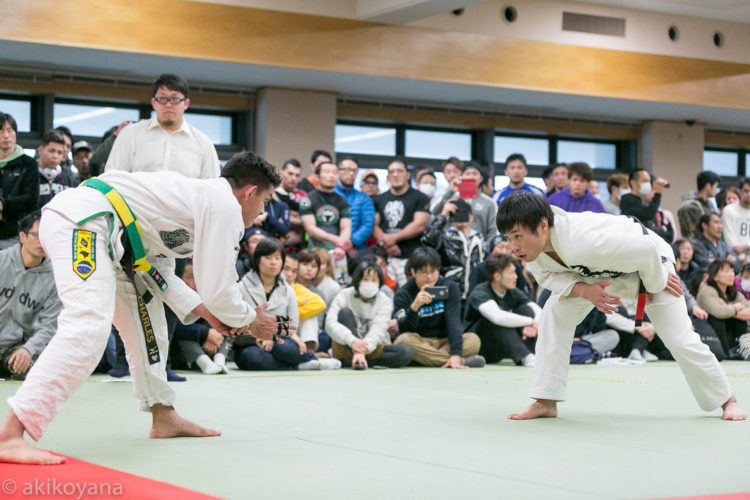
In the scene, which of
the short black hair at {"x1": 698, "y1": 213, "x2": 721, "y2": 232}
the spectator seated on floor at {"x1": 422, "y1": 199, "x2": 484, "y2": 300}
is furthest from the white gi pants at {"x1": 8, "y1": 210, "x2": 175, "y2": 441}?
the short black hair at {"x1": 698, "y1": 213, "x2": 721, "y2": 232}

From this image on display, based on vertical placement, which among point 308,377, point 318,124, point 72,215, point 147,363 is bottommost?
point 308,377

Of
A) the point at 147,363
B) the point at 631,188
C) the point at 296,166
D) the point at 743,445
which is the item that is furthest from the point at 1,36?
the point at 743,445

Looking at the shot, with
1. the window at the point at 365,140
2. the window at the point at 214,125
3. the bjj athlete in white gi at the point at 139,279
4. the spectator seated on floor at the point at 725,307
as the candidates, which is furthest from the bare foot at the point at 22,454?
the window at the point at 365,140

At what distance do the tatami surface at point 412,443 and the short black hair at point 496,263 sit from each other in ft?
7.15

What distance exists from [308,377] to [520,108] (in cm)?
906

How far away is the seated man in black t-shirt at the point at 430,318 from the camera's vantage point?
7.92m

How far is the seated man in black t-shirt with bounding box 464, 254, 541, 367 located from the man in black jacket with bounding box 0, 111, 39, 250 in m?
3.65

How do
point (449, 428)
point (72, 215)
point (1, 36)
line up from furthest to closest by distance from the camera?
point (1, 36)
point (449, 428)
point (72, 215)

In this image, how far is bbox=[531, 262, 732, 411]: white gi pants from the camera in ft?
14.9

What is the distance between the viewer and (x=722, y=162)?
688 inches

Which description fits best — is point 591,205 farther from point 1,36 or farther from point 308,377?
point 1,36

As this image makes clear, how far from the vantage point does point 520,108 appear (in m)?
14.9

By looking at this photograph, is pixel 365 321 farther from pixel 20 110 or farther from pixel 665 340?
pixel 20 110

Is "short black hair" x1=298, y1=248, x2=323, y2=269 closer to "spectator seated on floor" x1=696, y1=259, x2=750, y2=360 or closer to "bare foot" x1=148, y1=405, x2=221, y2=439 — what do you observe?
"spectator seated on floor" x1=696, y1=259, x2=750, y2=360
